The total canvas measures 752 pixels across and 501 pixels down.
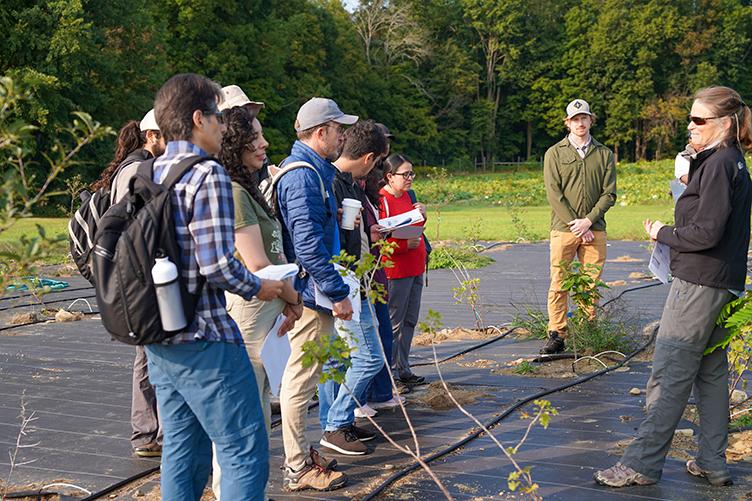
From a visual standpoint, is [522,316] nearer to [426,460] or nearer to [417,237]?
[417,237]

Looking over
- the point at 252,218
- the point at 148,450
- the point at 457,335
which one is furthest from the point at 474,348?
the point at 252,218

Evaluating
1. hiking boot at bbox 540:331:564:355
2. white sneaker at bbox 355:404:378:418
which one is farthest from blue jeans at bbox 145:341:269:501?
hiking boot at bbox 540:331:564:355

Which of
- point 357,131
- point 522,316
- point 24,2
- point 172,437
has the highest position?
point 24,2

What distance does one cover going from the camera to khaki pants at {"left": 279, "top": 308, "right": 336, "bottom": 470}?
14.1 feet

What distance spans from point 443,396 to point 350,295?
5.89 ft

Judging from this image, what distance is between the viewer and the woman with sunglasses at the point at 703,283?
4.06 metres

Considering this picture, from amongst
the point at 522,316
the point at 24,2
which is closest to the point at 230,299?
the point at 522,316

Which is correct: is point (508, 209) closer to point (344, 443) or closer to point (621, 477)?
point (344, 443)

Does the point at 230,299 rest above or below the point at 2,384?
above

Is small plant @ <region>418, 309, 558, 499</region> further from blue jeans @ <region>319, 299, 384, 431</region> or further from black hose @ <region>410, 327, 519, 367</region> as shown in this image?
black hose @ <region>410, 327, 519, 367</region>

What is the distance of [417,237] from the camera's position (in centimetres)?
626

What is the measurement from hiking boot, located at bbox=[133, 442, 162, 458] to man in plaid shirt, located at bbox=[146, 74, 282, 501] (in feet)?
5.75

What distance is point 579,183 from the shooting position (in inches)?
298

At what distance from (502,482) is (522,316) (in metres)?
4.97
